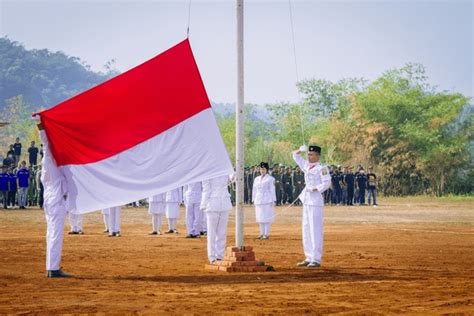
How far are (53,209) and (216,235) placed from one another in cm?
370

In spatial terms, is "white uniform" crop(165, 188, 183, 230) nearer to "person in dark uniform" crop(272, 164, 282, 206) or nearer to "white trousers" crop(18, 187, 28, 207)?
"white trousers" crop(18, 187, 28, 207)

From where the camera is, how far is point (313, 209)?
17.8 meters

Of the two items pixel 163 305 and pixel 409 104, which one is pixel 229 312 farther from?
pixel 409 104

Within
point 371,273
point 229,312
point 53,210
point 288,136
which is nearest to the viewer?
point 229,312

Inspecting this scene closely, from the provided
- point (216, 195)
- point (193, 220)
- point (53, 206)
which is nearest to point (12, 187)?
point (193, 220)

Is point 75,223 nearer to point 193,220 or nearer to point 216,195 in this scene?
point 193,220

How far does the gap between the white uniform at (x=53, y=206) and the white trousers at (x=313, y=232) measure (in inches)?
183

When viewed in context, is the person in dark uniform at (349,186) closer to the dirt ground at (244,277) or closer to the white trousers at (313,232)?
the dirt ground at (244,277)

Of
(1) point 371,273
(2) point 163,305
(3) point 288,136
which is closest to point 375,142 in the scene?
(3) point 288,136

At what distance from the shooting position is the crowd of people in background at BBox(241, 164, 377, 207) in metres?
53.3

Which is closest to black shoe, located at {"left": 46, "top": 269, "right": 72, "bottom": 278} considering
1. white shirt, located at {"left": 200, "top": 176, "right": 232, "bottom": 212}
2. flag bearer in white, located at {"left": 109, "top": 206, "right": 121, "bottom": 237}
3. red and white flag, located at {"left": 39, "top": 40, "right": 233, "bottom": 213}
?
→ red and white flag, located at {"left": 39, "top": 40, "right": 233, "bottom": 213}

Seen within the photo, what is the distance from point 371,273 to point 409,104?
229 feet

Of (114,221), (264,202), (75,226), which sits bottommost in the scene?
(75,226)

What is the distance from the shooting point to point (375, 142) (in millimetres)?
78250
